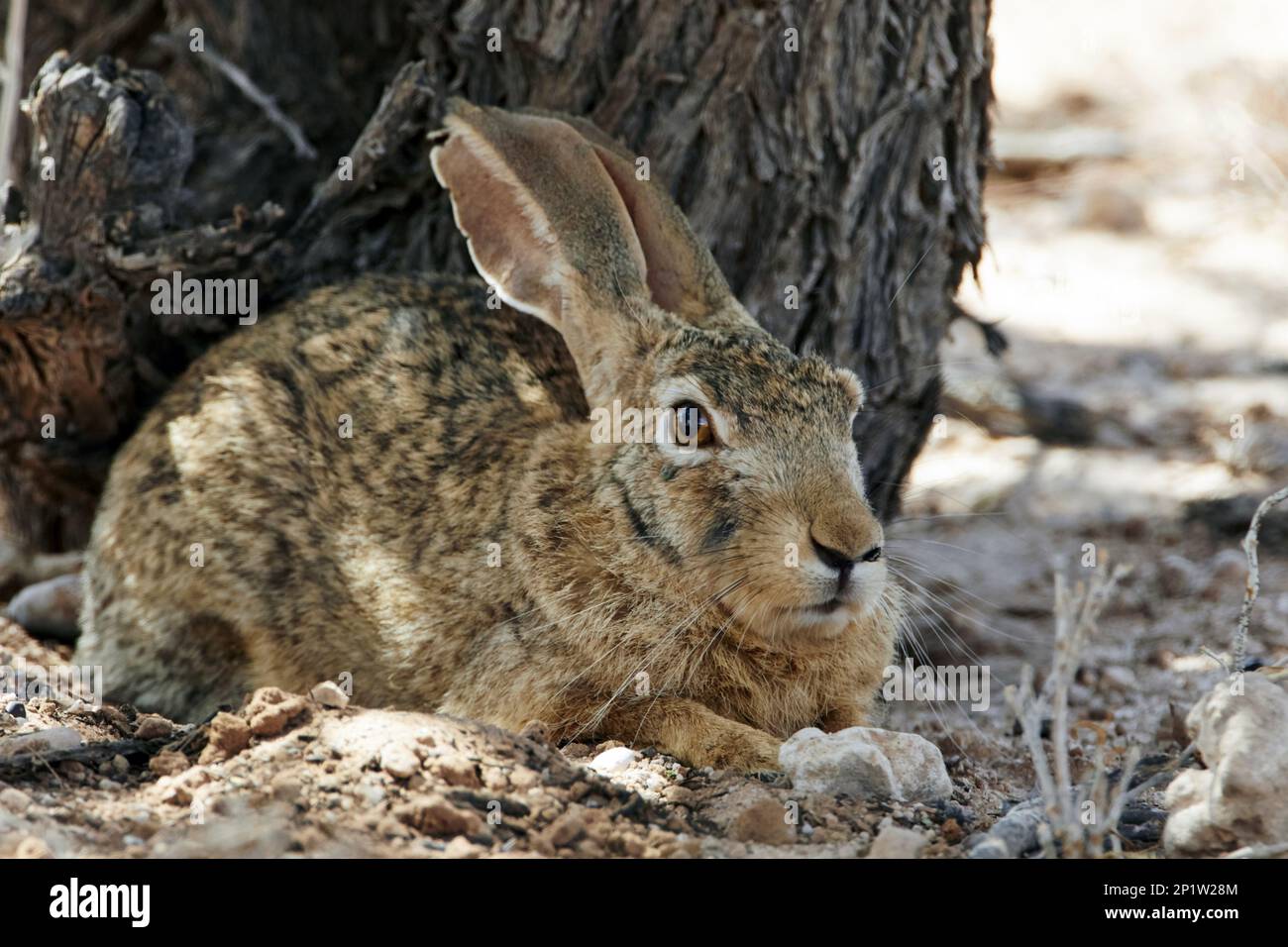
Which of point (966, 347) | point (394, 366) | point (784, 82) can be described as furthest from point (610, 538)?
point (966, 347)

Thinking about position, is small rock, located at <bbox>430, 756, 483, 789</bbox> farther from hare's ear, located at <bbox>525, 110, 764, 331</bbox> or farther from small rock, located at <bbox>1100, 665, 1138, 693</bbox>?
small rock, located at <bbox>1100, 665, 1138, 693</bbox>

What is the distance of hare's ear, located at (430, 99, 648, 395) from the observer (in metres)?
5.52

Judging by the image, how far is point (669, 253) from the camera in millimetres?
5844

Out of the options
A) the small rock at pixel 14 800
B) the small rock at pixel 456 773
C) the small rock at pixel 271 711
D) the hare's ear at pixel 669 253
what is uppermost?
the hare's ear at pixel 669 253

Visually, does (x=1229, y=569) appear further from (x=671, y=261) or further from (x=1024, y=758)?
(x=671, y=261)

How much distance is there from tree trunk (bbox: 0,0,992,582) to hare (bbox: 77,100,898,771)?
1.41 feet

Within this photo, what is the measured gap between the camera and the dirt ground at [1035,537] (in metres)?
3.99

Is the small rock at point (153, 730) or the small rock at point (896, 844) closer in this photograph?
the small rock at point (896, 844)

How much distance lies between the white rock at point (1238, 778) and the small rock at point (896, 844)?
2.20 feet

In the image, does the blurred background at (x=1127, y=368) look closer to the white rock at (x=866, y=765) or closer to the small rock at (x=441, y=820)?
the white rock at (x=866, y=765)

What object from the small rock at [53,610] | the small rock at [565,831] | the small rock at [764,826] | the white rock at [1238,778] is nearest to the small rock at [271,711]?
the small rock at [565,831]

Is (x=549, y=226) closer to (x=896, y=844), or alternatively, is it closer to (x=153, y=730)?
(x=153, y=730)

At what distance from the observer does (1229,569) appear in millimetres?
7098

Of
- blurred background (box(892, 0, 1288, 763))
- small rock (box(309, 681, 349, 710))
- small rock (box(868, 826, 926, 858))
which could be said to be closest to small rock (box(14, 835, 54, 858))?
small rock (box(309, 681, 349, 710))
